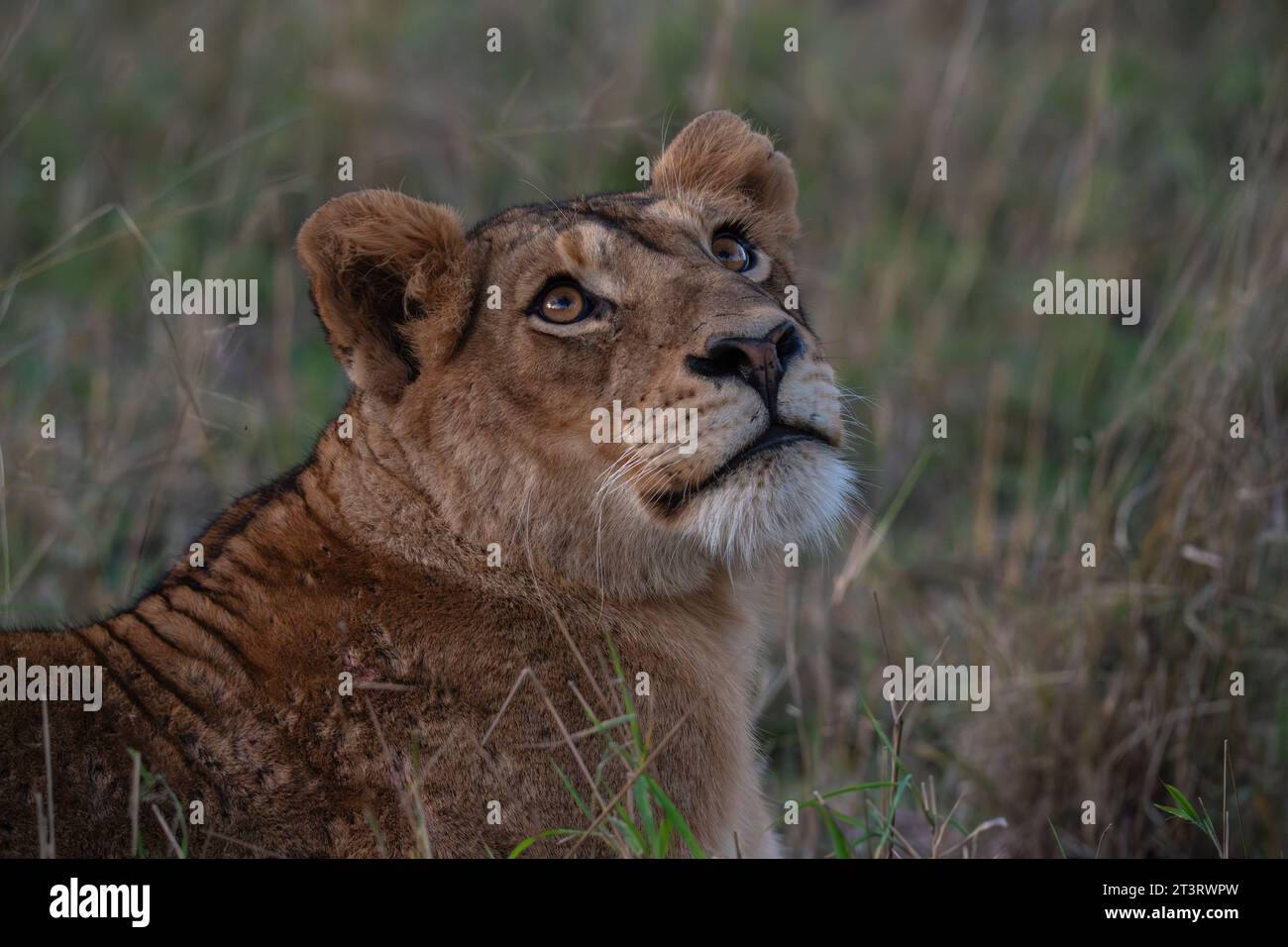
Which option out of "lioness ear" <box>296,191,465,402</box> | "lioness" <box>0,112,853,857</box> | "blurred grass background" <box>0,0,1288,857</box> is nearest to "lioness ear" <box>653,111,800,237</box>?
"lioness" <box>0,112,853,857</box>

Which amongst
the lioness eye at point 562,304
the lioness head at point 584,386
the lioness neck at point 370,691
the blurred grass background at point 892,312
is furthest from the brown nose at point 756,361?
the blurred grass background at point 892,312

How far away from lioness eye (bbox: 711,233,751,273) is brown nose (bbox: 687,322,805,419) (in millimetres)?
804

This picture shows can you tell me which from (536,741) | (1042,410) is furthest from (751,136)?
(1042,410)

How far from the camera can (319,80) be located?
11547 millimetres

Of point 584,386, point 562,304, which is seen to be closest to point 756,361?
point 584,386

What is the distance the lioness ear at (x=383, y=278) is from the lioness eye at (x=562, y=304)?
0.88ft

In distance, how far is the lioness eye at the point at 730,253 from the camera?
17.6 feet

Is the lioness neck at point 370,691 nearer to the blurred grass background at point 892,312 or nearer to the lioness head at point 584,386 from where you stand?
the lioness head at point 584,386

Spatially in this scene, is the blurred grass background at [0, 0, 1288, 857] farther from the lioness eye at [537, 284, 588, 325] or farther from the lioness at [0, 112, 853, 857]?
the lioness eye at [537, 284, 588, 325]

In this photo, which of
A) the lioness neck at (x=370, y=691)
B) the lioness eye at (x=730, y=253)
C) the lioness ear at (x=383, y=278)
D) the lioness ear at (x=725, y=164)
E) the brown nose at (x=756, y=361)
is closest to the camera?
the lioness neck at (x=370, y=691)

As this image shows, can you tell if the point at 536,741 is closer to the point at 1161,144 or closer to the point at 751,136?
the point at 751,136

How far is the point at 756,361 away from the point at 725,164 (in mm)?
1486

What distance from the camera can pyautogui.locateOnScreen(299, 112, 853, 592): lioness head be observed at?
15.0 ft
